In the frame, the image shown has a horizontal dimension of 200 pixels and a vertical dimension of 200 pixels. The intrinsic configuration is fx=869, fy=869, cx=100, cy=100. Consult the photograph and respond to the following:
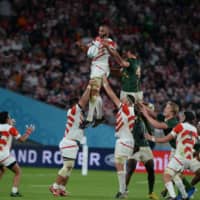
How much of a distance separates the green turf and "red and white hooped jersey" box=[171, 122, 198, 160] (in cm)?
237

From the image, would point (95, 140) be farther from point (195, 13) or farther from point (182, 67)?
point (195, 13)

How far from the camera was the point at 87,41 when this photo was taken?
3316 centimetres

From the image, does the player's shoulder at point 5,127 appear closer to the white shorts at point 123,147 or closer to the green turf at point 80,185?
the green turf at point 80,185

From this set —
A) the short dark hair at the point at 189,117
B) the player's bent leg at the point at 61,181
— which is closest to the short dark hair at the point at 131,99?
the player's bent leg at the point at 61,181

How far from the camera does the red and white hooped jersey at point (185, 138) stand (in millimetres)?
17562

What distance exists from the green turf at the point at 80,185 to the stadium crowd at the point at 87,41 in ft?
11.9

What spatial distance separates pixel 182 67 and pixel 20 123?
26.1 ft

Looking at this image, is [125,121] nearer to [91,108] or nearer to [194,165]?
[91,108]

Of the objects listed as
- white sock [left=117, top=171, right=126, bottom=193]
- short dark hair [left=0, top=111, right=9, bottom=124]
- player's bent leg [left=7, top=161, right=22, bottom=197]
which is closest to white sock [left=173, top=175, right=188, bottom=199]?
white sock [left=117, top=171, right=126, bottom=193]

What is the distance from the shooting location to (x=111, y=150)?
29.7m

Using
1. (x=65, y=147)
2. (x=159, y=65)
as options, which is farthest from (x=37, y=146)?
(x=65, y=147)

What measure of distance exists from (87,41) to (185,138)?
16.0 meters

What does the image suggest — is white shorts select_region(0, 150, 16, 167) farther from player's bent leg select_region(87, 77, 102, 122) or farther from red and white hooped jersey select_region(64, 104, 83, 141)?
player's bent leg select_region(87, 77, 102, 122)

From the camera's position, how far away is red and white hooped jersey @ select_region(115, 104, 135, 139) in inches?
759
